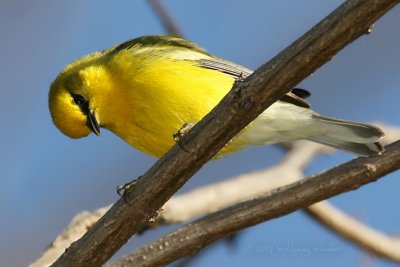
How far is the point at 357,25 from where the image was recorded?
2.16 metres

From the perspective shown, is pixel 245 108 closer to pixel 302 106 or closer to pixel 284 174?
pixel 302 106

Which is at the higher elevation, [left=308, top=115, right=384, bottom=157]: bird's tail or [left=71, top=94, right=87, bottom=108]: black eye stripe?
[left=71, top=94, right=87, bottom=108]: black eye stripe

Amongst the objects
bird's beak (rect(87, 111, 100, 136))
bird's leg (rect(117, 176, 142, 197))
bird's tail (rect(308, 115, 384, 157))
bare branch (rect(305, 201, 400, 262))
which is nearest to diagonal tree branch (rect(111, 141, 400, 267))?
bird's tail (rect(308, 115, 384, 157))

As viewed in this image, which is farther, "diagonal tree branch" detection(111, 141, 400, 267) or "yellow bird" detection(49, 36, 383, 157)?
"yellow bird" detection(49, 36, 383, 157)

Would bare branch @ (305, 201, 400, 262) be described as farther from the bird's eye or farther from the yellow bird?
the bird's eye

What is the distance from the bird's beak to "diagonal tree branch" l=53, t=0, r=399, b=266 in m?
1.15

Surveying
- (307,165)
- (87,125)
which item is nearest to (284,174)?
(307,165)

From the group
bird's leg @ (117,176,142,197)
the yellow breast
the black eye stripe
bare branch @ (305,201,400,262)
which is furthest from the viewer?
bare branch @ (305,201,400,262)

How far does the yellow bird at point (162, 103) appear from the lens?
12.1 feet

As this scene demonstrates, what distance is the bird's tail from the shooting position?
3443 mm

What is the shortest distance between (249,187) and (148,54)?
3.35ft

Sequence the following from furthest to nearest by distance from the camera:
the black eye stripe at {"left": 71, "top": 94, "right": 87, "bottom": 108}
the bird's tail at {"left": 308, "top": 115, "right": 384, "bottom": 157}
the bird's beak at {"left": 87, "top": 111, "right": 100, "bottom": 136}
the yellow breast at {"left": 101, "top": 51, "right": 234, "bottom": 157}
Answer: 1. the black eye stripe at {"left": 71, "top": 94, "right": 87, "bottom": 108}
2. the bird's beak at {"left": 87, "top": 111, "right": 100, "bottom": 136}
3. the yellow breast at {"left": 101, "top": 51, "right": 234, "bottom": 157}
4. the bird's tail at {"left": 308, "top": 115, "right": 384, "bottom": 157}

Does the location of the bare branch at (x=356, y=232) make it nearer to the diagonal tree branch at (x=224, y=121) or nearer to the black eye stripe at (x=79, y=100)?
the black eye stripe at (x=79, y=100)

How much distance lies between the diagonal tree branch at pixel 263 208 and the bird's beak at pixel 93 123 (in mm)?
920
